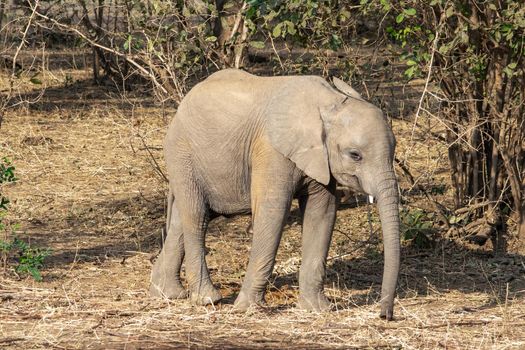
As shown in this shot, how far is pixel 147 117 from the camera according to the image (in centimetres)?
1462

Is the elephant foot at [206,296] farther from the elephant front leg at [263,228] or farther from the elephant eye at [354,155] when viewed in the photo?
the elephant eye at [354,155]

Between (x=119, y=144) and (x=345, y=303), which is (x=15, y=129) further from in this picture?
(x=345, y=303)

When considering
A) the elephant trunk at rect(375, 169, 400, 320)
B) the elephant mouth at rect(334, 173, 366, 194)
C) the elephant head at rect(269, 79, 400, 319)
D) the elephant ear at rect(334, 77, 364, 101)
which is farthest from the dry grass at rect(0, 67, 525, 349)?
the elephant ear at rect(334, 77, 364, 101)

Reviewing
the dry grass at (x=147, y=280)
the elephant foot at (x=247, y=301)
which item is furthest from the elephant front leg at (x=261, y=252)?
the dry grass at (x=147, y=280)

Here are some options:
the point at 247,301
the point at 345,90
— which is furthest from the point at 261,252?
the point at 345,90

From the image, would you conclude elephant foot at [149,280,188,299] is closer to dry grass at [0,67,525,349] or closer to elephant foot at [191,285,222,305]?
dry grass at [0,67,525,349]

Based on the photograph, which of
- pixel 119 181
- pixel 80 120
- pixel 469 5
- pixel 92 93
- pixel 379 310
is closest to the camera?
pixel 379 310

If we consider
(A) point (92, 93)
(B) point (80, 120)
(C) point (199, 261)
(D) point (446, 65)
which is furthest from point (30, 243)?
(A) point (92, 93)

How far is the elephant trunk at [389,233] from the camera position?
731cm

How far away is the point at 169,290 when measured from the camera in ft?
27.7

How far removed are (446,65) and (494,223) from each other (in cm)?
146

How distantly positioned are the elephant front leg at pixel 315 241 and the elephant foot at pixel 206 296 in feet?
1.90

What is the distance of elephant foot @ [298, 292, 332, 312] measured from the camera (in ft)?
26.5

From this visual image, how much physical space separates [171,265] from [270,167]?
1.19 m
